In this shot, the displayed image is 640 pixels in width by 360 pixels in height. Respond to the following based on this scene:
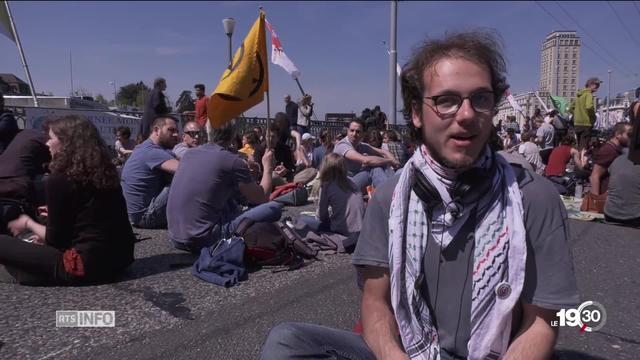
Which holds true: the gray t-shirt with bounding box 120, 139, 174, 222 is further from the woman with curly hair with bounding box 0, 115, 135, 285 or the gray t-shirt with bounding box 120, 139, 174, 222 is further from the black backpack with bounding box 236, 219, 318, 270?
the woman with curly hair with bounding box 0, 115, 135, 285

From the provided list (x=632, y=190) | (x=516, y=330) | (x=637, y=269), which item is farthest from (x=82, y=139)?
(x=632, y=190)

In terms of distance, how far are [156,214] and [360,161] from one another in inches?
123

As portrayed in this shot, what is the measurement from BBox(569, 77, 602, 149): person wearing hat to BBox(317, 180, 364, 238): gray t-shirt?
943cm

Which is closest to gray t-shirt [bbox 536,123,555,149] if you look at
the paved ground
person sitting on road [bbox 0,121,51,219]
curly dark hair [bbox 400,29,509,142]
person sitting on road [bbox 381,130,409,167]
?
person sitting on road [bbox 381,130,409,167]

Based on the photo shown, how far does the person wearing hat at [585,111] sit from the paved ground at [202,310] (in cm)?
850

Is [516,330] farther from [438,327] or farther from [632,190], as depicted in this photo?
[632,190]

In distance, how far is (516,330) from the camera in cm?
163

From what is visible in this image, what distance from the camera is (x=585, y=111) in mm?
12711

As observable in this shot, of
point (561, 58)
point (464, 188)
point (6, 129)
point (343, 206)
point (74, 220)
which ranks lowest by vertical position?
point (343, 206)

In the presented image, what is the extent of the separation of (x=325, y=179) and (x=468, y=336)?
375 centimetres

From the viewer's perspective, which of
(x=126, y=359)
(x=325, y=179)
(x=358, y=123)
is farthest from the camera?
(x=358, y=123)

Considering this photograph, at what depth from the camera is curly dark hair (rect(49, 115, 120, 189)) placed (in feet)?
11.9

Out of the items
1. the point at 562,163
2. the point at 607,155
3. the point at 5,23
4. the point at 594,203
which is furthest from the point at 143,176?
the point at 562,163

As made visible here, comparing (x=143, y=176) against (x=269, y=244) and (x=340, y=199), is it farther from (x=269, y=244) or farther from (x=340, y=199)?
(x=340, y=199)
